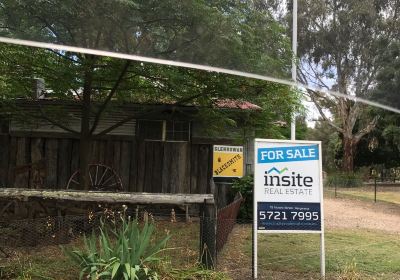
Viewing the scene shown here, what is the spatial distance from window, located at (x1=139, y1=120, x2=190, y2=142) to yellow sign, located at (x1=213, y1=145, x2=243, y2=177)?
→ 59.5 inches

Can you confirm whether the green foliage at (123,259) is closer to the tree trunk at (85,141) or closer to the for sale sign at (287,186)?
the for sale sign at (287,186)

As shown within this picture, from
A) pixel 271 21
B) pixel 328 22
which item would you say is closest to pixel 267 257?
pixel 271 21

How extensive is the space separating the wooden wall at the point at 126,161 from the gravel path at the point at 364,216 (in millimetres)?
3864

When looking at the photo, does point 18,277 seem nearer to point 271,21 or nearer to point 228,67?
point 228,67

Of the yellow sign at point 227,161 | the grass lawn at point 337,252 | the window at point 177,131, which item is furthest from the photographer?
the window at point 177,131

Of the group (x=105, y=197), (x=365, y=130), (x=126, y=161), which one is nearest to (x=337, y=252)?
(x=105, y=197)

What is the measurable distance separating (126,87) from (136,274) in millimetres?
5242

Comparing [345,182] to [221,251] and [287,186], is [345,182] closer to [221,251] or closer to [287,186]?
[221,251]

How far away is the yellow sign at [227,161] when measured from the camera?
12.4m

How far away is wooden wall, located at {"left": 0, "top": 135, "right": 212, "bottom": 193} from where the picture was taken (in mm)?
13375

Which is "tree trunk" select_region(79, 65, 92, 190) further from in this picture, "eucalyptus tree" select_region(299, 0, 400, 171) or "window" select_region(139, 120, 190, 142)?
"eucalyptus tree" select_region(299, 0, 400, 171)

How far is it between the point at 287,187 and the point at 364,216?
10.5 metres

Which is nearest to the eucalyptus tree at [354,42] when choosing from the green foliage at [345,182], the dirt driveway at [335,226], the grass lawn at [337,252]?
the dirt driveway at [335,226]

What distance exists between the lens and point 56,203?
30.3 ft
